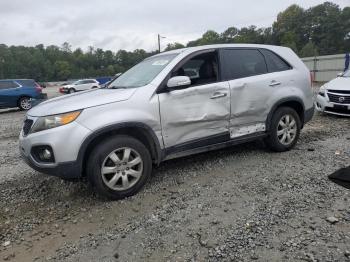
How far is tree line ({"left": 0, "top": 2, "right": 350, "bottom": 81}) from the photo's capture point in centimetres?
8016

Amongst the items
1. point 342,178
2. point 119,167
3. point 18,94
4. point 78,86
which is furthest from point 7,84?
point 78,86

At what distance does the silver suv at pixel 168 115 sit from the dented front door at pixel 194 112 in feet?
0.04

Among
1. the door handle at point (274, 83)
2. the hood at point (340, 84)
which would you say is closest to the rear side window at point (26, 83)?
the hood at point (340, 84)

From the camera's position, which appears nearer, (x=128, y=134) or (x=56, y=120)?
(x=56, y=120)

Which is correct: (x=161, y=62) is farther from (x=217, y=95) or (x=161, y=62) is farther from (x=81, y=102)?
(x=81, y=102)

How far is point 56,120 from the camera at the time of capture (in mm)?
3838

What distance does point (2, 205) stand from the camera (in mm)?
4234

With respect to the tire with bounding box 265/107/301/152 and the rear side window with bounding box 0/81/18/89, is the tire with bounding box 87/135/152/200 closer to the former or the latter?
the tire with bounding box 265/107/301/152

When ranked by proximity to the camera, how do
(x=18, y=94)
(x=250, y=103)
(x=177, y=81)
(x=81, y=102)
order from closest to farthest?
(x=81, y=102), (x=177, y=81), (x=250, y=103), (x=18, y=94)

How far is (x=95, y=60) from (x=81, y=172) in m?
114

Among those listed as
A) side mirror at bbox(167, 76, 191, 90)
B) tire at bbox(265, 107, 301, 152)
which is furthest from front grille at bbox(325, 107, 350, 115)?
side mirror at bbox(167, 76, 191, 90)

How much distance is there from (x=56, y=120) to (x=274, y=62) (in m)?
3.51

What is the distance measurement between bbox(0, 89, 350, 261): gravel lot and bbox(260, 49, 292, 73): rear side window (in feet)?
4.56

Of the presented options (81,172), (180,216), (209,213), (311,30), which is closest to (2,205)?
(81,172)
